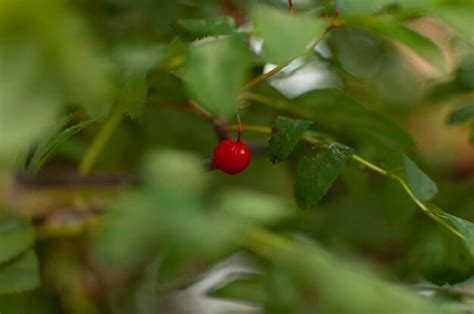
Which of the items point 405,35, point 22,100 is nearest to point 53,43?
point 22,100

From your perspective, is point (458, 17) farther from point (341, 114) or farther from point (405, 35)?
point (341, 114)

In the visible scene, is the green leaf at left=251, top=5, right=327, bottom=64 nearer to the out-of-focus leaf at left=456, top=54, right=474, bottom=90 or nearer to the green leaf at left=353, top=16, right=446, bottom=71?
the green leaf at left=353, top=16, right=446, bottom=71

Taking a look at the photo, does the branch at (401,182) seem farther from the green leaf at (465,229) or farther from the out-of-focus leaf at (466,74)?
the out-of-focus leaf at (466,74)

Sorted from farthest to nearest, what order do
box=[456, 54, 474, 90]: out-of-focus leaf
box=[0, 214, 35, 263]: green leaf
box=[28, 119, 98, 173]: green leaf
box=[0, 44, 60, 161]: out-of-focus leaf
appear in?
box=[456, 54, 474, 90]: out-of-focus leaf < box=[0, 214, 35, 263]: green leaf < box=[28, 119, 98, 173]: green leaf < box=[0, 44, 60, 161]: out-of-focus leaf

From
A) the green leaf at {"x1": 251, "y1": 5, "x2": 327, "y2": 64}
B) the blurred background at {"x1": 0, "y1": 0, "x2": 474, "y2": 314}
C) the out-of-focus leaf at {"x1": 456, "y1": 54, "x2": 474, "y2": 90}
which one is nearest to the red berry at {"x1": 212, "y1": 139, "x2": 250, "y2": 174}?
the blurred background at {"x1": 0, "y1": 0, "x2": 474, "y2": 314}

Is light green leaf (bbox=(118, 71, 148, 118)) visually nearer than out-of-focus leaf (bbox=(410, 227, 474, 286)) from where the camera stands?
Yes

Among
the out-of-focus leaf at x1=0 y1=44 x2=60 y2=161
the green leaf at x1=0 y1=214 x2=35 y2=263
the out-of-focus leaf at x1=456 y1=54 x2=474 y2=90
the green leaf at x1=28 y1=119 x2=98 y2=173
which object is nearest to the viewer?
the out-of-focus leaf at x1=0 y1=44 x2=60 y2=161

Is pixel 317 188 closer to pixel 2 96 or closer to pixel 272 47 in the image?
pixel 272 47
